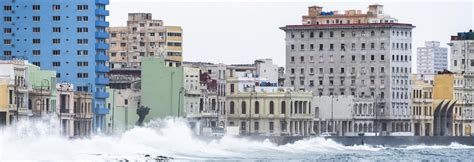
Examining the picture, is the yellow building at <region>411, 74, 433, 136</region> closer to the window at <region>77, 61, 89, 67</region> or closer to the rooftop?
the rooftop

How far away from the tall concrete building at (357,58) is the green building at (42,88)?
6454 centimetres

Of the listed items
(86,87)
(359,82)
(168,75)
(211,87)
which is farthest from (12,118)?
(359,82)

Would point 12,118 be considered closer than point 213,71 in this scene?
Yes

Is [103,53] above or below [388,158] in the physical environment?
above

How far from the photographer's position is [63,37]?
144500 mm

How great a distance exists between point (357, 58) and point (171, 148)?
187 feet

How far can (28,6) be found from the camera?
145 meters

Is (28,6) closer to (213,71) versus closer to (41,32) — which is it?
(41,32)

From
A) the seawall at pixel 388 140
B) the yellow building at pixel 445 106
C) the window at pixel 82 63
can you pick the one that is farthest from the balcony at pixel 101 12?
the yellow building at pixel 445 106

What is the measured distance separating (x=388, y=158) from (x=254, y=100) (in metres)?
33.8

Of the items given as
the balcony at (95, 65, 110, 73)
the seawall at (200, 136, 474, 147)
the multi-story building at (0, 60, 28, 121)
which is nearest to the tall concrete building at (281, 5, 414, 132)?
the seawall at (200, 136, 474, 147)

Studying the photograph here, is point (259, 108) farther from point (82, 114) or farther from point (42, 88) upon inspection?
point (42, 88)

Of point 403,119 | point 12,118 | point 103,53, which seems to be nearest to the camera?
point 12,118

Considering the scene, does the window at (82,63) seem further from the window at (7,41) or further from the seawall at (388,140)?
the seawall at (388,140)
